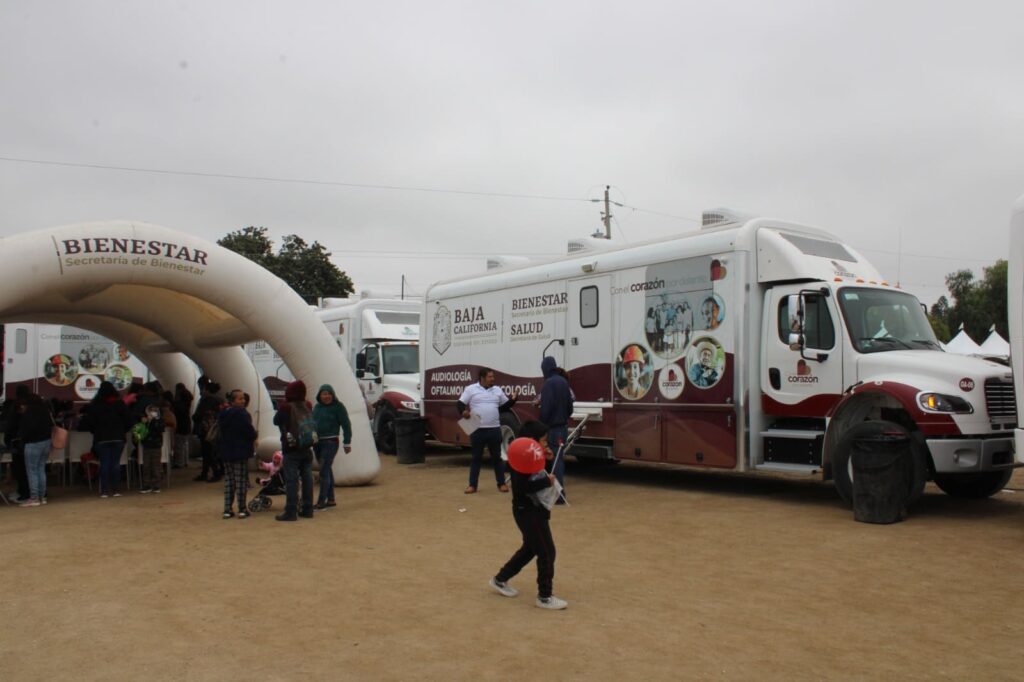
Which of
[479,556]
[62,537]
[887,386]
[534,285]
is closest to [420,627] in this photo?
[479,556]

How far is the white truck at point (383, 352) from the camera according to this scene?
17750 mm

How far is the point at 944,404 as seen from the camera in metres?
9.05

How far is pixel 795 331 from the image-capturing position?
1003cm

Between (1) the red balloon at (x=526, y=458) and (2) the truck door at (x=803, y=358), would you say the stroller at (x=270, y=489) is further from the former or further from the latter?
(2) the truck door at (x=803, y=358)

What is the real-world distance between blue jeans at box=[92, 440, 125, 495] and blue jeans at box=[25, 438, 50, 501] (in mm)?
635

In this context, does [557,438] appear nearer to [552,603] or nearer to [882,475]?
[882,475]

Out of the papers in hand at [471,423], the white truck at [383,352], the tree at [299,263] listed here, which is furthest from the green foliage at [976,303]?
the papers in hand at [471,423]

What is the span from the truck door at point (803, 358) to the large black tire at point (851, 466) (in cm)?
57

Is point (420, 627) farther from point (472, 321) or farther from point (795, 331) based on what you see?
point (472, 321)

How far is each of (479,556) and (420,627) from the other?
7.18 ft

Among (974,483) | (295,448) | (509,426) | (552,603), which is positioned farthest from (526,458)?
(509,426)

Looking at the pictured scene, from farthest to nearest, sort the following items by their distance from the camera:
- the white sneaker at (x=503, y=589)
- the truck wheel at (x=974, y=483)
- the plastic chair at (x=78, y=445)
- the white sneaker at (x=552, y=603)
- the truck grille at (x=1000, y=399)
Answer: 1. the plastic chair at (x=78, y=445)
2. the truck wheel at (x=974, y=483)
3. the truck grille at (x=1000, y=399)
4. the white sneaker at (x=503, y=589)
5. the white sneaker at (x=552, y=603)

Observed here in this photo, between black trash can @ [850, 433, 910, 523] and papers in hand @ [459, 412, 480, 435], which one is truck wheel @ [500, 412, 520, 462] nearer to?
papers in hand @ [459, 412, 480, 435]

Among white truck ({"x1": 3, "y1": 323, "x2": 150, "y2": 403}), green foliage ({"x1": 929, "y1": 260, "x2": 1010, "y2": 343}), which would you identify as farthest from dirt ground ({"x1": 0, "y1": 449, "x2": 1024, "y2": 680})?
green foliage ({"x1": 929, "y1": 260, "x2": 1010, "y2": 343})
